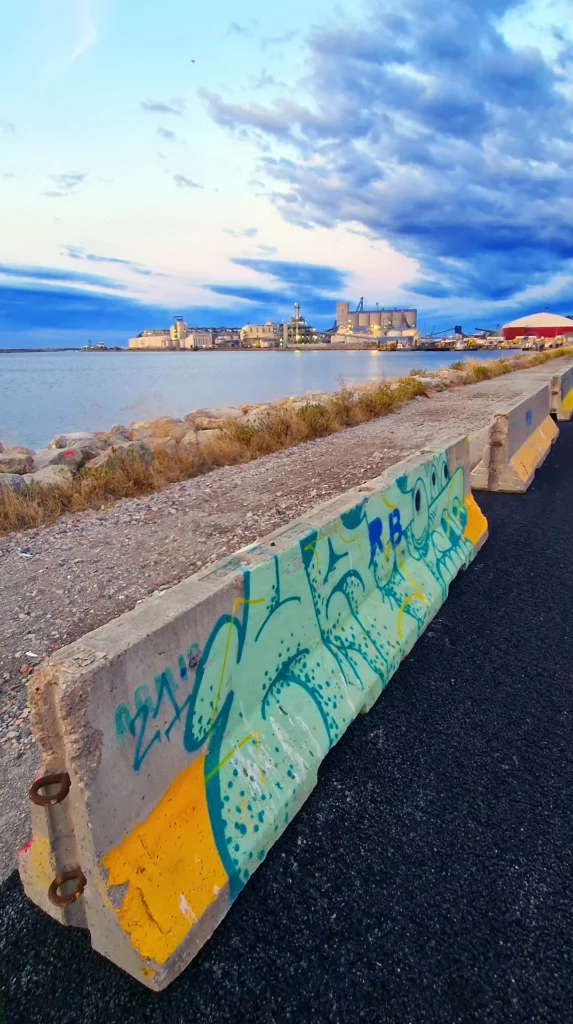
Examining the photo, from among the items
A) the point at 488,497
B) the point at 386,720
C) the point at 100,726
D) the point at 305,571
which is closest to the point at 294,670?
the point at 305,571

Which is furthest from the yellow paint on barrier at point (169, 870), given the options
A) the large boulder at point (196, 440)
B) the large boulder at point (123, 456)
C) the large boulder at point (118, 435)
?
the large boulder at point (118, 435)

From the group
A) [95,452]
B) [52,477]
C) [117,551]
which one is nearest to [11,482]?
[52,477]

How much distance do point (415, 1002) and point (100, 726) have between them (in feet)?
4.24

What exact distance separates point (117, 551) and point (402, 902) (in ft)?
14.0

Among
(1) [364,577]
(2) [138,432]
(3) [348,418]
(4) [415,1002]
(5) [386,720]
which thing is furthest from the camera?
(2) [138,432]

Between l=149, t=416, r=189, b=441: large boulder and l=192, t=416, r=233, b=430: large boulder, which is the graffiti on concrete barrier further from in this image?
l=192, t=416, r=233, b=430: large boulder

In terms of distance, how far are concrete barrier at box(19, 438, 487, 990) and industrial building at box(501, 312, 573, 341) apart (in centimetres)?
15733

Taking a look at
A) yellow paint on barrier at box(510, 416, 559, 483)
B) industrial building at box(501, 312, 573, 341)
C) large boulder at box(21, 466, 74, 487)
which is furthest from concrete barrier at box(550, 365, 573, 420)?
industrial building at box(501, 312, 573, 341)

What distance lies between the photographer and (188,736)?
211 cm

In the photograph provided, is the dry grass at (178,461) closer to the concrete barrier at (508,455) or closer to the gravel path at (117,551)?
the gravel path at (117,551)

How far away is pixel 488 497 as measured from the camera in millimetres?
7711

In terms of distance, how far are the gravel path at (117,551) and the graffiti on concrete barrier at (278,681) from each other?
975 mm

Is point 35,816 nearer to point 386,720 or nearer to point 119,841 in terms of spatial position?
point 119,841

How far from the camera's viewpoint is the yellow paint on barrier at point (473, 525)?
5.36 meters
